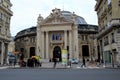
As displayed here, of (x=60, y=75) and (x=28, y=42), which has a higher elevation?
(x=28, y=42)

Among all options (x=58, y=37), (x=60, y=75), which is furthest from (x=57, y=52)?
A: (x=60, y=75)

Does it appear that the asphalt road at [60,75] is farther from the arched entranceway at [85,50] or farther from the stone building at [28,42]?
the stone building at [28,42]

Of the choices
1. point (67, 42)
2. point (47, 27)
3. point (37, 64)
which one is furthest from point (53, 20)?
point (37, 64)

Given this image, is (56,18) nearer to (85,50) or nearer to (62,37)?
(62,37)

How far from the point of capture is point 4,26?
2261 inches

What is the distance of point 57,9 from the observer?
7600 centimetres

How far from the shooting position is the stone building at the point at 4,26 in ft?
180

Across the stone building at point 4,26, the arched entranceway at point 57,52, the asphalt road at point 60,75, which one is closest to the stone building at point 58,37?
the arched entranceway at point 57,52

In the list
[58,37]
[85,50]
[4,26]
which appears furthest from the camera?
[85,50]

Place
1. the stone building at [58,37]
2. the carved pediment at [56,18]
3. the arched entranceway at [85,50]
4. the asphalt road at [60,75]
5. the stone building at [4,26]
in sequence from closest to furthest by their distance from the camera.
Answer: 1. the asphalt road at [60,75]
2. the stone building at [4,26]
3. the stone building at [58,37]
4. the carved pediment at [56,18]
5. the arched entranceway at [85,50]

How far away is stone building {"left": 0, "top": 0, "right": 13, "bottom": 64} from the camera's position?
54978mm

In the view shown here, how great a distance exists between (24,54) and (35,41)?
6.86 meters

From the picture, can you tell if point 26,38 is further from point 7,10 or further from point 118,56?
point 118,56

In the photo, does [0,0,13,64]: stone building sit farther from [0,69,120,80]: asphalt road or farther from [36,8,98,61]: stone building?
[0,69,120,80]: asphalt road
